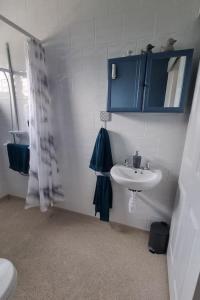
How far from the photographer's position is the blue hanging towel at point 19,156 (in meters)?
1.95

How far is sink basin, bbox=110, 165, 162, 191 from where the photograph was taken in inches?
49.2

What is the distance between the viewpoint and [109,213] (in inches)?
73.8

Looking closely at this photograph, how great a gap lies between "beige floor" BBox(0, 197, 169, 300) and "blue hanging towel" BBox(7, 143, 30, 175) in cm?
69

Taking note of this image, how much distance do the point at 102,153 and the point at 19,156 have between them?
4.01 ft

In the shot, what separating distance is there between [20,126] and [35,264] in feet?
5.49

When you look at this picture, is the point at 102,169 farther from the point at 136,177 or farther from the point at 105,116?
the point at 105,116

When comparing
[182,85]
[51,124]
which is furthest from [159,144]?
[51,124]

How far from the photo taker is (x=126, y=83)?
4.61ft

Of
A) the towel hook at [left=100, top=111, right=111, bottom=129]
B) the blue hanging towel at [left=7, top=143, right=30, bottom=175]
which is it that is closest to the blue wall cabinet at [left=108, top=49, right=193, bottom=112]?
the towel hook at [left=100, top=111, right=111, bottom=129]

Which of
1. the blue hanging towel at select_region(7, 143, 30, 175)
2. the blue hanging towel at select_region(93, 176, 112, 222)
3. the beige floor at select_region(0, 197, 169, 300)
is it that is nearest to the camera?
the beige floor at select_region(0, 197, 169, 300)

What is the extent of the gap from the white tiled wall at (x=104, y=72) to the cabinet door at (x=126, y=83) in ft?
0.40

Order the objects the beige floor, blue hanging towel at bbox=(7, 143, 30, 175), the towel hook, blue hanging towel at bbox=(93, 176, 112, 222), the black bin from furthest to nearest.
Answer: blue hanging towel at bbox=(7, 143, 30, 175) < blue hanging towel at bbox=(93, 176, 112, 222) < the towel hook < the black bin < the beige floor

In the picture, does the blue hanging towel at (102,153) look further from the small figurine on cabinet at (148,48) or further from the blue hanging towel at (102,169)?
the small figurine on cabinet at (148,48)

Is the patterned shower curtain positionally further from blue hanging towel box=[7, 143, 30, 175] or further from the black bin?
the black bin
